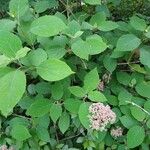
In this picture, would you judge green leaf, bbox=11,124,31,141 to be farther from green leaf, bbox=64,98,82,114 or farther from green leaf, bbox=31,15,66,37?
green leaf, bbox=31,15,66,37

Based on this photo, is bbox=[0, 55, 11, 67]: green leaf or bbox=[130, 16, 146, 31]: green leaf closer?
bbox=[0, 55, 11, 67]: green leaf

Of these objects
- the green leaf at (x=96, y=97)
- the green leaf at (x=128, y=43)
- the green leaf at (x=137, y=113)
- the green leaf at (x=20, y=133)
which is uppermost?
the green leaf at (x=128, y=43)

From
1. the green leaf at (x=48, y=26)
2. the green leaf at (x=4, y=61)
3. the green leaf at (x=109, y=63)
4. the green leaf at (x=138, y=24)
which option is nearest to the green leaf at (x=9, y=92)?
the green leaf at (x=4, y=61)

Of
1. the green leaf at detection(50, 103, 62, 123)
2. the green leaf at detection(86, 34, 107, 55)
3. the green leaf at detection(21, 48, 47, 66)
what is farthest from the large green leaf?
the green leaf at detection(50, 103, 62, 123)

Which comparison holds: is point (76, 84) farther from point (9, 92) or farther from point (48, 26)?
point (9, 92)

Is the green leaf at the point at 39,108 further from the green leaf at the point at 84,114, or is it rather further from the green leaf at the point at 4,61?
the green leaf at the point at 4,61

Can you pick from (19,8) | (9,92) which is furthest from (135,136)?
(19,8)
